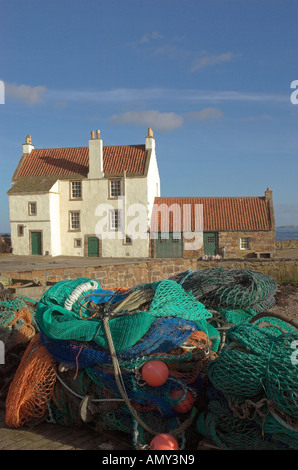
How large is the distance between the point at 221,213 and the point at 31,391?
26330mm

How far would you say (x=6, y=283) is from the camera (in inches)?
515

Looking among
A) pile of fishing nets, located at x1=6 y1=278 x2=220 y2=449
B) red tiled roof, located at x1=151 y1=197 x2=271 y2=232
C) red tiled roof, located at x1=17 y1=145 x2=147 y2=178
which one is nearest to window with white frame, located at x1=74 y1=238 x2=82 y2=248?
red tiled roof, located at x1=17 y1=145 x2=147 y2=178

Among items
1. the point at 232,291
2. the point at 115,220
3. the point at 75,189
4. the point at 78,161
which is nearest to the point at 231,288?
the point at 232,291

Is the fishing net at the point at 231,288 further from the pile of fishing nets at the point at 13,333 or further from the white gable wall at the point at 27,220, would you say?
the white gable wall at the point at 27,220

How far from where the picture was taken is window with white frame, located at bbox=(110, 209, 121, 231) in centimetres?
2909

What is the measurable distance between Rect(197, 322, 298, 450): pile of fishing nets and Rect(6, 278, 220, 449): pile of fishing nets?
0.36 metres

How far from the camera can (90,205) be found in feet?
96.4

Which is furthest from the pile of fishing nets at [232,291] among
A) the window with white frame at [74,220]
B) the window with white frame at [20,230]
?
the window with white frame at [20,230]

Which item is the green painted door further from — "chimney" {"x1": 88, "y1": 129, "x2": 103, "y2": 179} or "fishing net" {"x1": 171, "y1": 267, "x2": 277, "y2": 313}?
"fishing net" {"x1": 171, "y1": 267, "x2": 277, "y2": 313}

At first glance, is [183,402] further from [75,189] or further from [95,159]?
[75,189]

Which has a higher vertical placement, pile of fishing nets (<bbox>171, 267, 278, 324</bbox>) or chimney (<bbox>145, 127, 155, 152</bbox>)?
chimney (<bbox>145, 127, 155, 152</bbox>)

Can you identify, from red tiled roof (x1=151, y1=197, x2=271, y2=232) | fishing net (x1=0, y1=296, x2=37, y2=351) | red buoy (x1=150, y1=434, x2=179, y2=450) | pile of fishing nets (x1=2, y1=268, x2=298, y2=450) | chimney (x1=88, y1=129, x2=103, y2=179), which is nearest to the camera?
pile of fishing nets (x1=2, y1=268, x2=298, y2=450)
